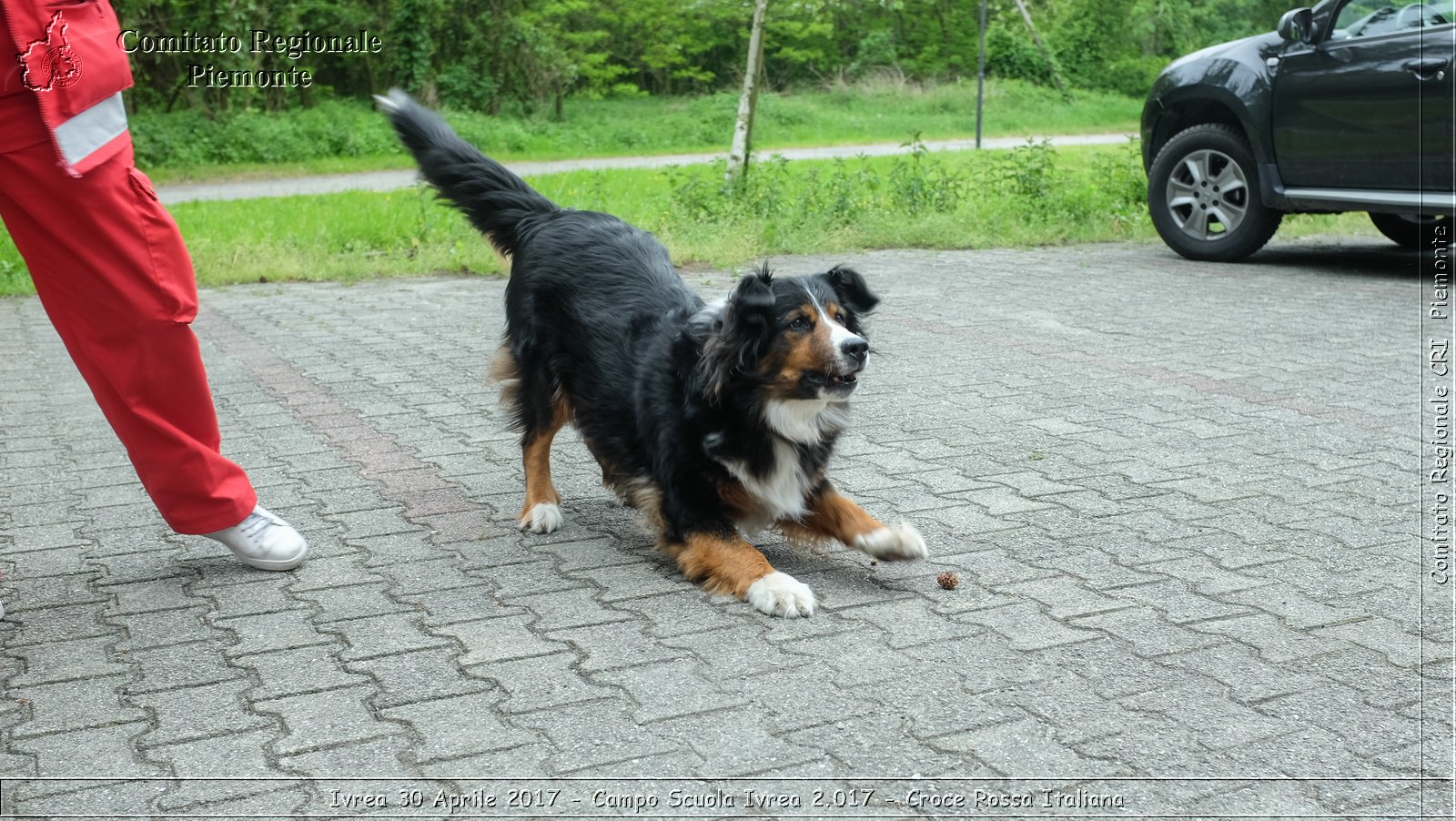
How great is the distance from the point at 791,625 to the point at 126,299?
2.00 metres

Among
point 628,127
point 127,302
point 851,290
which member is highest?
point 628,127

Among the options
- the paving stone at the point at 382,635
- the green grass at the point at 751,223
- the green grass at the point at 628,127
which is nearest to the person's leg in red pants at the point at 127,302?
the paving stone at the point at 382,635

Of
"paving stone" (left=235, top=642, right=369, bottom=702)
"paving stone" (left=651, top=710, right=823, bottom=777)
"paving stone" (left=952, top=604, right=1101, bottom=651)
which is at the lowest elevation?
"paving stone" (left=952, top=604, right=1101, bottom=651)

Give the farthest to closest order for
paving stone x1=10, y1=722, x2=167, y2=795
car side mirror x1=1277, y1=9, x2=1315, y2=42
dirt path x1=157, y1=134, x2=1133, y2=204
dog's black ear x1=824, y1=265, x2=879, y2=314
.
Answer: dirt path x1=157, y1=134, x2=1133, y2=204 < car side mirror x1=1277, y1=9, x2=1315, y2=42 < dog's black ear x1=824, y1=265, x2=879, y2=314 < paving stone x1=10, y1=722, x2=167, y2=795

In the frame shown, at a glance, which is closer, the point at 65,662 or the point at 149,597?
the point at 65,662

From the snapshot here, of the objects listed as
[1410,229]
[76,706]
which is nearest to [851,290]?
[76,706]

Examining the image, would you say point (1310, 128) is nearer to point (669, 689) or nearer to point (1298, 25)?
A: point (1298, 25)

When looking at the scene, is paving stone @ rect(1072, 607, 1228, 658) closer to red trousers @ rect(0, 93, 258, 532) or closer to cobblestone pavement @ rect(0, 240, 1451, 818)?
cobblestone pavement @ rect(0, 240, 1451, 818)

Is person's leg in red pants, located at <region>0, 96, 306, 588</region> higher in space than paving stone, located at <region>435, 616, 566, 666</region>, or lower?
higher

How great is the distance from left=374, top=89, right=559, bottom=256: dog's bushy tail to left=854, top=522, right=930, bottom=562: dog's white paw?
5.92 ft

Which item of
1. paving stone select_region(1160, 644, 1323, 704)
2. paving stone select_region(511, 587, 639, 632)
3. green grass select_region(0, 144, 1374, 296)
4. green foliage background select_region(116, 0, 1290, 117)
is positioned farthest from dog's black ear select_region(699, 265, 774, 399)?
green foliage background select_region(116, 0, 1290, 117)

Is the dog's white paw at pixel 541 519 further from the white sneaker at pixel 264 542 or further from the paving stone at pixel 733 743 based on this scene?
the paving stone at pixel 733 743

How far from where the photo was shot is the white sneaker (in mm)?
3830

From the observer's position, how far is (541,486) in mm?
4469
